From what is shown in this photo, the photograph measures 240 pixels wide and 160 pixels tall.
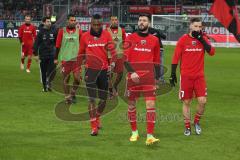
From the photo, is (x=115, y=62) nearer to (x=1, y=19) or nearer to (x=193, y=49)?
(x=193, y=49)

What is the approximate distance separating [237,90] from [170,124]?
6.57 m

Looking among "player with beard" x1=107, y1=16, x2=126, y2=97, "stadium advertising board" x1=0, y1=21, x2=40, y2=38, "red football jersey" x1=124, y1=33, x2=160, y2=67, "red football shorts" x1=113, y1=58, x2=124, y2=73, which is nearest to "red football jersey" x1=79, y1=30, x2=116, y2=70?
"red football jersey" x1=124, y1=33, x2=160, y2=67

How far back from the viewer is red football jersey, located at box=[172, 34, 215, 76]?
30.6ft

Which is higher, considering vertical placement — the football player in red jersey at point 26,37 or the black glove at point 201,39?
the black glove at point 201,39

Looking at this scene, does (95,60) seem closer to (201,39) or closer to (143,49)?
(143,49)

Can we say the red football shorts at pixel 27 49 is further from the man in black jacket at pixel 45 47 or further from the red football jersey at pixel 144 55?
the red football jersey at pixel 144 55

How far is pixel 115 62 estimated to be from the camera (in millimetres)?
14477

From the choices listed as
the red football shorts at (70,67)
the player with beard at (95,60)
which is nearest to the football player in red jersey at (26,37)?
the red football shorts at (70,67)

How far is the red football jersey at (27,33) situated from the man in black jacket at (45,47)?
6.53 meters

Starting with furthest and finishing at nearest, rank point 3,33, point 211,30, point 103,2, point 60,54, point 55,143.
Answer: point 103,2 → point 3,33 → point 211,30 → point 60,54 → point 55,143

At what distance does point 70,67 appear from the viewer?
13.6m

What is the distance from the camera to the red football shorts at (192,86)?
940 cm

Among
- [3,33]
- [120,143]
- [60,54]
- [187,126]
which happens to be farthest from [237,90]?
[3,33]

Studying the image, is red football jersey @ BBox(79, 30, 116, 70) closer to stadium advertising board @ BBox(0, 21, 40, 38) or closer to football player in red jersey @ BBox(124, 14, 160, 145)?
football player in red jersey @ BBox(124, 14, 160, 145)
